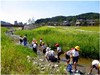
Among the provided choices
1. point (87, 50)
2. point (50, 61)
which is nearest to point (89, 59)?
point (87, 50)

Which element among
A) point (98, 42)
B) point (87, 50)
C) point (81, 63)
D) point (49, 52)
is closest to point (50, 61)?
point (49, 52)

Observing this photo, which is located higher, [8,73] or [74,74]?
[8,73]

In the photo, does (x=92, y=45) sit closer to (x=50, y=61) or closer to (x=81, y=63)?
(x=81, y=63)

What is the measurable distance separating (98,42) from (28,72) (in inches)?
495

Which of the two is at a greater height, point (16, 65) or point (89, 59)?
point (16, 65)

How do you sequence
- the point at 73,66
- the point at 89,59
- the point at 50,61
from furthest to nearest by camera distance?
the point at 89,59, the point at 50,61, the point at 73,66

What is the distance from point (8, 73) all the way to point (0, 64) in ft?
4.73

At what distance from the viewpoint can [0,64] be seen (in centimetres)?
1341

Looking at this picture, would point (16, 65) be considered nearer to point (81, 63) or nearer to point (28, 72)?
point (28, 72)

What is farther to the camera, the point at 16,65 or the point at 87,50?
the point at 87,50

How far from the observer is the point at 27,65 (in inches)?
513

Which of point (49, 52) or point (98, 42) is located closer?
point (49, 52)

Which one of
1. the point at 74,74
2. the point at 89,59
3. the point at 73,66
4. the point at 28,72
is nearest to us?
the point at 28,72

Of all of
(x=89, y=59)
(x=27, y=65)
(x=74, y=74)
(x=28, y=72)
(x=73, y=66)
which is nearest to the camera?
(x=28, y=72)
